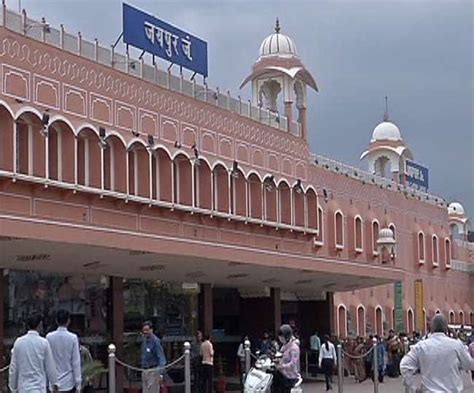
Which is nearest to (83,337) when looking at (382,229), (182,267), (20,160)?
(182,267)

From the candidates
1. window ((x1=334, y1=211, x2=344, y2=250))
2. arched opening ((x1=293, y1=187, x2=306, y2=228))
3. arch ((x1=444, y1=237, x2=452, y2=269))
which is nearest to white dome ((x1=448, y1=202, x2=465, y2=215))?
arch ((x1=444, y1=237, x2=452, y2=269))

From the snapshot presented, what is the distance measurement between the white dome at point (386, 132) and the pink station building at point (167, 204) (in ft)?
A: 29.8

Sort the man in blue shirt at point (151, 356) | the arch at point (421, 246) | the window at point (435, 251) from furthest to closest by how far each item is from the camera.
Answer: the window at point (435, 251) < the arch at point (421, 246) < the man in blue shirt at point (151, 356)

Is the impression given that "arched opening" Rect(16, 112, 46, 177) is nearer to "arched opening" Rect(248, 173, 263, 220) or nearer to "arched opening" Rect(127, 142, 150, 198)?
"arched opening" Rect(127, 142, 150, 198)

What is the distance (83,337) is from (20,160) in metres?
5.11

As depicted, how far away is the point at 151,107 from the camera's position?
27.0 meters

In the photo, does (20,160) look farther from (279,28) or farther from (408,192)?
(408,192)

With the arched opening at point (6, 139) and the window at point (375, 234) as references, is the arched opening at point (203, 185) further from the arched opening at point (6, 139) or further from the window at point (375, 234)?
the window at point (375, 234)

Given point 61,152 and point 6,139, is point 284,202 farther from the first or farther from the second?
point 6,139

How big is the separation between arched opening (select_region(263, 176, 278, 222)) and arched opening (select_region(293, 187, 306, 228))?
1.50 m

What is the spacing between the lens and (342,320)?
41.1 metres

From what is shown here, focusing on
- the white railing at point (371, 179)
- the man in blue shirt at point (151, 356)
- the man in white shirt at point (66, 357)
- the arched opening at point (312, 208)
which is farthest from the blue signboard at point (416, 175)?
the man in white shirt at point (66, 357)

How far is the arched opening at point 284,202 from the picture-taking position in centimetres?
3366

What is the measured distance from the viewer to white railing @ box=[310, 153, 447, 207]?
127ft
